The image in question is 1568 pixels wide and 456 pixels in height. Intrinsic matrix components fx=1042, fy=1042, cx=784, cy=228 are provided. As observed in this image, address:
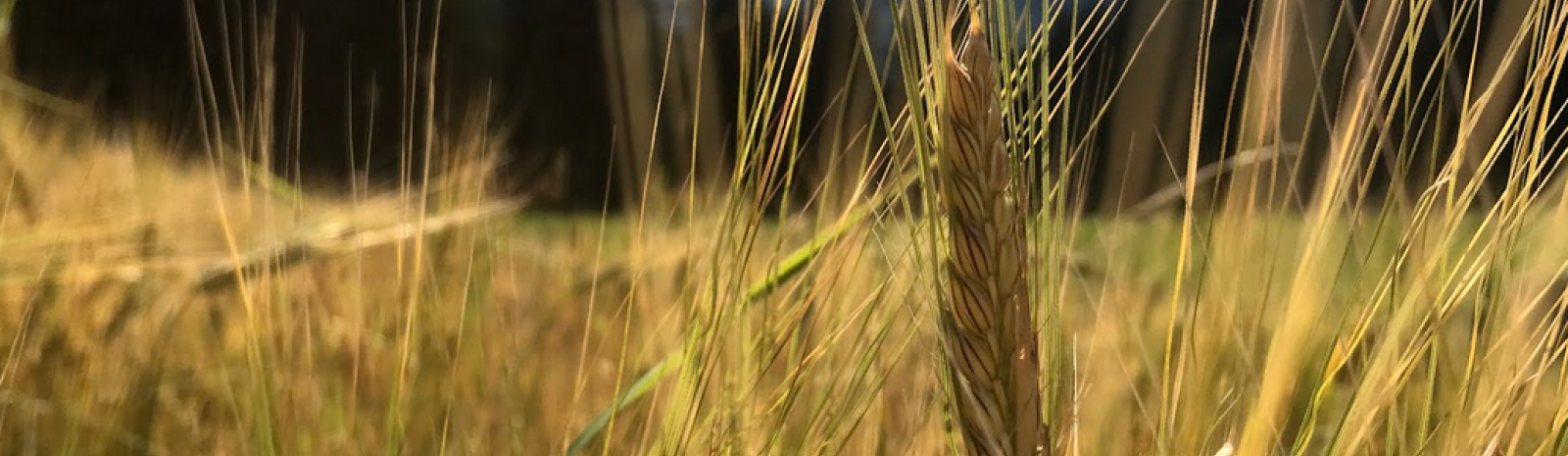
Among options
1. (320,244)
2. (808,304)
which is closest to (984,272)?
(808,304)

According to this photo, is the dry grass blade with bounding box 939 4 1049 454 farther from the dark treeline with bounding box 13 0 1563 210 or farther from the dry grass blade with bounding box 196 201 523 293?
the dry grass blade with bounding box 196 201 523 293

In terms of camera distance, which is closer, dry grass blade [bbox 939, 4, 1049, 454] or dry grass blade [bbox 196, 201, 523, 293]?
dry grass blade [bbox 939, 4, 1049, 454]

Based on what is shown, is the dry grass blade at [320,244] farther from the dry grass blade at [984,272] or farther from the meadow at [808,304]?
the dry grass blade at [984,272]

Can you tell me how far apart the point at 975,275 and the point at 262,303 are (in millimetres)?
218

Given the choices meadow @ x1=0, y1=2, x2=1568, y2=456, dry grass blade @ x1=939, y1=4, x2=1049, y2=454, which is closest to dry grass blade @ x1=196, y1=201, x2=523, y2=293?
meadow @ x1=0, y1=2, x2=1568, y2=456

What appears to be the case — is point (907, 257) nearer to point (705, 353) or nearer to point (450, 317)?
point (705, 353)

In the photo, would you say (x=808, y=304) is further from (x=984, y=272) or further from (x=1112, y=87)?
(x=1112, y=87)

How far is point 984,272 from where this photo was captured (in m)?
0.18

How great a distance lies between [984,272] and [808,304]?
111 mm

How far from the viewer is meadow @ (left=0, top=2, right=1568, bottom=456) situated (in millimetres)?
243

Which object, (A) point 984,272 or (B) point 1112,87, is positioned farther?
(B) point 1112,87

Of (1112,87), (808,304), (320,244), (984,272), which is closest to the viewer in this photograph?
(984,272)

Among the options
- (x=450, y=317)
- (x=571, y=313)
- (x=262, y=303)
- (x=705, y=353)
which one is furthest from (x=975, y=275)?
(x=571, y=313)

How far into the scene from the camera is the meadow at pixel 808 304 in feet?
0.80
